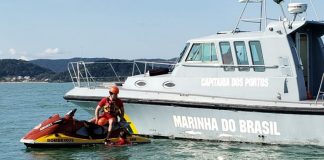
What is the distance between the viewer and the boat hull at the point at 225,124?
9984 millimetres

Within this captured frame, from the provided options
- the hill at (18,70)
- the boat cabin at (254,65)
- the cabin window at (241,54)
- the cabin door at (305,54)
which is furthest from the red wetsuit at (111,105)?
the hill at (18,70)

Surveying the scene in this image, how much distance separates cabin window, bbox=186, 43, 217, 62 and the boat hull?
46.4 inches

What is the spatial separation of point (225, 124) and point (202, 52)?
174 cm

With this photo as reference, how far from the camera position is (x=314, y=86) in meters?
11.3

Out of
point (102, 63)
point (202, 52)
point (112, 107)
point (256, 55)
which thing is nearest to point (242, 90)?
point (256, 55)

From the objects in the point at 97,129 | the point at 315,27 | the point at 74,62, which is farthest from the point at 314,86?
the point at 74,62

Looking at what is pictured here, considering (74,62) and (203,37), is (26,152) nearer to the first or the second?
(74,62)

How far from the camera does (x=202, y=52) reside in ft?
37.9

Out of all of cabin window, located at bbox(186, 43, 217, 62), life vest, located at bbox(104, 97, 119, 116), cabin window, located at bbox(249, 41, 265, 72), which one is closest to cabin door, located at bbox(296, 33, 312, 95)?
cabin window, located at bbox(249, 41, 265, 72)

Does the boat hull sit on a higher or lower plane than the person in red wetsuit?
lower

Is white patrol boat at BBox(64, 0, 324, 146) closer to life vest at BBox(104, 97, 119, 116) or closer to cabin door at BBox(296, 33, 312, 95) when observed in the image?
cabin door at BBox(296, 33, 312, 95)

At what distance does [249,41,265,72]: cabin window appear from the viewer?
10.8 m

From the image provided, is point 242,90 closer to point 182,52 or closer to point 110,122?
point 182,52

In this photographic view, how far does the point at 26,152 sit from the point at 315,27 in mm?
6602
